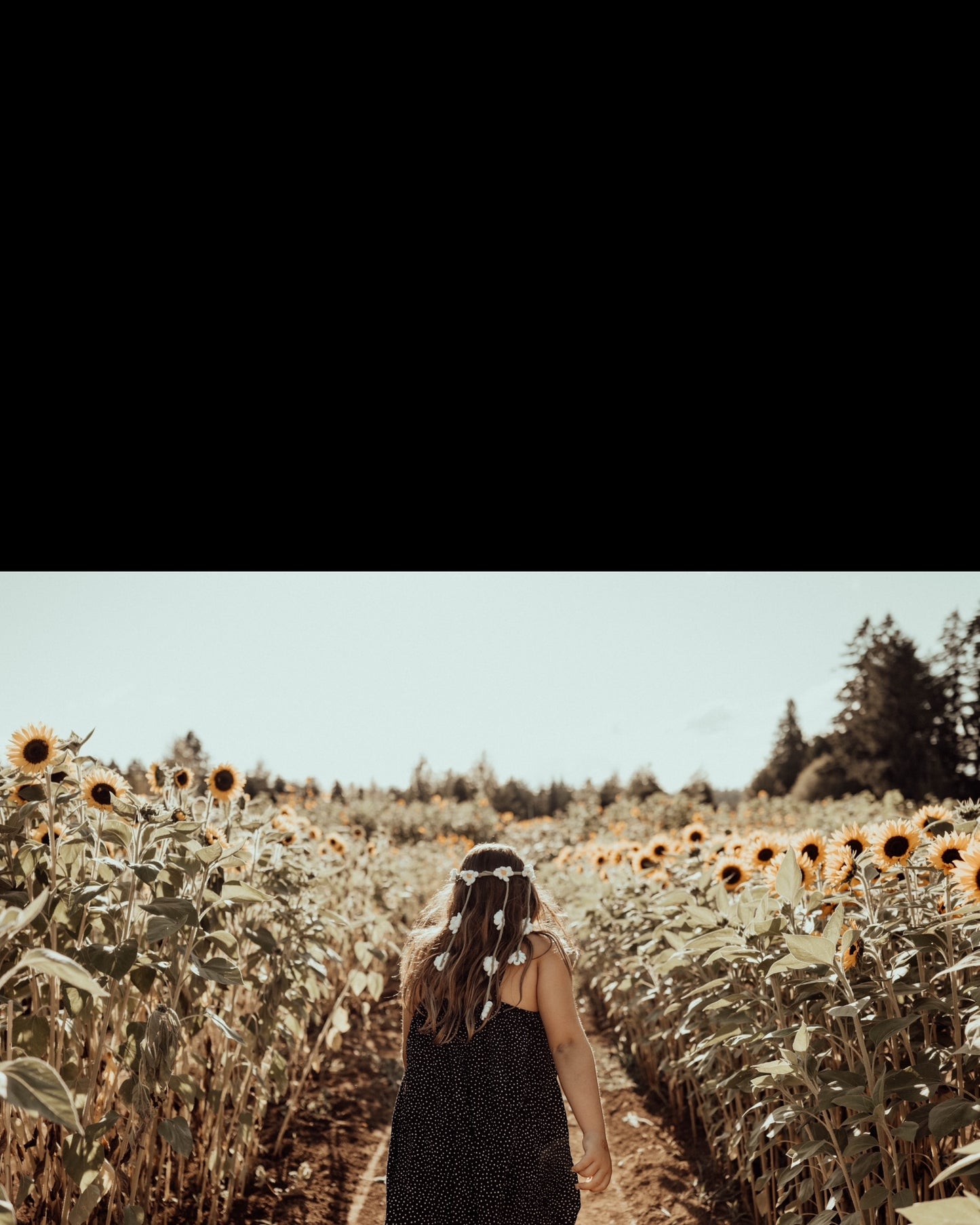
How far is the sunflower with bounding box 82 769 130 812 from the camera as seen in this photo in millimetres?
2168

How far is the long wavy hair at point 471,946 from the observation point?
6.35 ft

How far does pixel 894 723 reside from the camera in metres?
24.7

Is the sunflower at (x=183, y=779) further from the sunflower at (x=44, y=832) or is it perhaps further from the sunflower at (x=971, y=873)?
the sunflower at (x=971, y=873)

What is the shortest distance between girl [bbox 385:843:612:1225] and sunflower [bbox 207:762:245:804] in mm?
1206

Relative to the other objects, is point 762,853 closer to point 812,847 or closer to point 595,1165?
point 812,847

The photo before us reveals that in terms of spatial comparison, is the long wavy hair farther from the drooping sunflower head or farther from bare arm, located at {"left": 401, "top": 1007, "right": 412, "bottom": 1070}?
the drooping sunflower head

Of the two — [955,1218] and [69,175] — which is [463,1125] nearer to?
[955,1218]

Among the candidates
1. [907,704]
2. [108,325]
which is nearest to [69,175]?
[108,325]

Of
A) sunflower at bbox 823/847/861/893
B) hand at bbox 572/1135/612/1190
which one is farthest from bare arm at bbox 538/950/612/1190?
sunflower at bbox 823/847/861/893

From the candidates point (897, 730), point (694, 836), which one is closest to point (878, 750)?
point (897, 730)

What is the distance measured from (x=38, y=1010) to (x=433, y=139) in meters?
1.95

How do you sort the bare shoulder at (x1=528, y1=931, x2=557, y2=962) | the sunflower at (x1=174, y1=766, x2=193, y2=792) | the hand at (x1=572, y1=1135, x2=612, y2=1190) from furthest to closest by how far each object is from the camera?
the sunflower at (x1=174, y1=766, x2=193, y2=792), the bare shoulder at (x1=528, y1=931, x2=557, y2=962), the hand at (x1=572, y1=1135, x2=612, y2=1190)

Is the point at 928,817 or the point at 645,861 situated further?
the point at 645,861

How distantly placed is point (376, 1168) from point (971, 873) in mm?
2597
